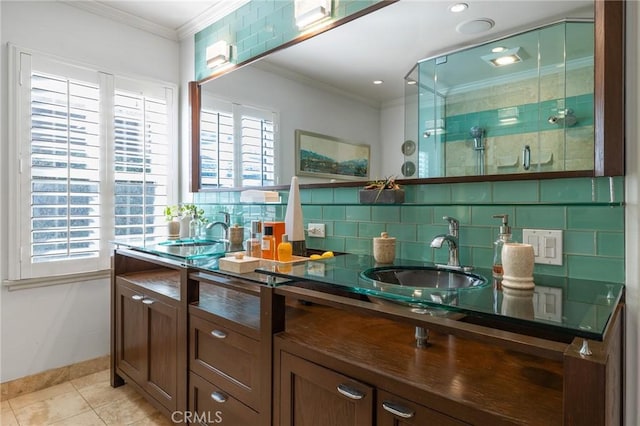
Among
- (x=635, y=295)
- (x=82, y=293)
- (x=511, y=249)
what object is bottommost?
(x=82, y=293)

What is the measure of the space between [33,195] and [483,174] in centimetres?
253

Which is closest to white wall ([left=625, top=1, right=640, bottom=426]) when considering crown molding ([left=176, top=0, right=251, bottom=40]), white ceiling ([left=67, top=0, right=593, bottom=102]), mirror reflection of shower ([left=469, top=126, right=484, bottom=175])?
white ceiling ([left=67, top=0, right=593, bottom=102])

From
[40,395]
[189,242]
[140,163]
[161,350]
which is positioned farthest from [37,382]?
[140,163]

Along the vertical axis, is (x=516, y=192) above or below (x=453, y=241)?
above

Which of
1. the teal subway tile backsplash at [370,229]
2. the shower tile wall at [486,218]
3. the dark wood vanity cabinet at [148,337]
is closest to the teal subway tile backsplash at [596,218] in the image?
the shower tile wall at [486,218]

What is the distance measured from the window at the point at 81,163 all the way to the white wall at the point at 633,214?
9.17ft

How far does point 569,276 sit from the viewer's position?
1210 millimetres

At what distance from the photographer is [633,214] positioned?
107 centimetres

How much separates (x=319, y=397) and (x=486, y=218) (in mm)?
872

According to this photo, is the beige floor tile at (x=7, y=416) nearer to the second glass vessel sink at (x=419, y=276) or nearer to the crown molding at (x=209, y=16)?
the second glass vessel sink at (x=419, y=276)

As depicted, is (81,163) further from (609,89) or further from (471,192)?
(609,89)

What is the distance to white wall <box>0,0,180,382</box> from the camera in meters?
2.25

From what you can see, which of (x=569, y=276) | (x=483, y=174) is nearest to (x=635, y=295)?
(x=569, y=276)

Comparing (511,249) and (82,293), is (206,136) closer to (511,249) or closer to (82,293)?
(82,293)
